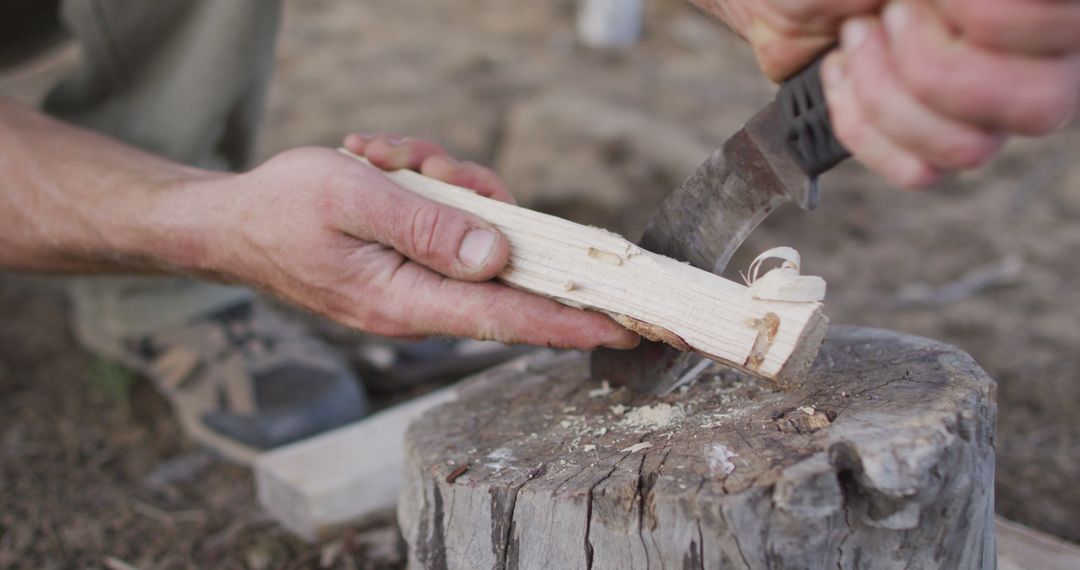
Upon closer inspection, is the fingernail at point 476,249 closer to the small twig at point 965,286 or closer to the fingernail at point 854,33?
the fingernail at point 854,33

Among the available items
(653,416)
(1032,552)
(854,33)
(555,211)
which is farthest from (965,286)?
(854,33)

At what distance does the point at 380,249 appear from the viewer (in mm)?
1831

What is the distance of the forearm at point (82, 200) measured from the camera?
210cm

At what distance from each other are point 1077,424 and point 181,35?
316cm

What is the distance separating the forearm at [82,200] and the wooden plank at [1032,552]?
194 cm

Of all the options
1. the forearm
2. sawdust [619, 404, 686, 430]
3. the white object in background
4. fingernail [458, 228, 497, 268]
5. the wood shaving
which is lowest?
the forearm

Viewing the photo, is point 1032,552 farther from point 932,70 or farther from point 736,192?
point 932,70

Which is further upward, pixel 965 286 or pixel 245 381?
pixel 965 286

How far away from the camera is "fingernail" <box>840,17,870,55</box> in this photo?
1278 millimetres

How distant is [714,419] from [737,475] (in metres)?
0.26

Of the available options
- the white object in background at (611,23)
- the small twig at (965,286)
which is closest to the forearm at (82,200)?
the small twig at (965,286)

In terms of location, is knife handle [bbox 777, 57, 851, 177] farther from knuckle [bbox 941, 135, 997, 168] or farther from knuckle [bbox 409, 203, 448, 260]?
knuckle [bbox 409, 203, 448, 260]

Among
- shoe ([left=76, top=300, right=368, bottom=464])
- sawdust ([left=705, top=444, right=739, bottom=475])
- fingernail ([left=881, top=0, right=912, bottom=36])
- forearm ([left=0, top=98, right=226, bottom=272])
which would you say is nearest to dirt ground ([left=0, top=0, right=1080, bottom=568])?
shoe ([left=76, top=300, right=368, bottom=464])

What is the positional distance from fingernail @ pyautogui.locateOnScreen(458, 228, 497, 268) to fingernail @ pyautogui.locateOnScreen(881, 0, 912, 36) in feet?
2.56
